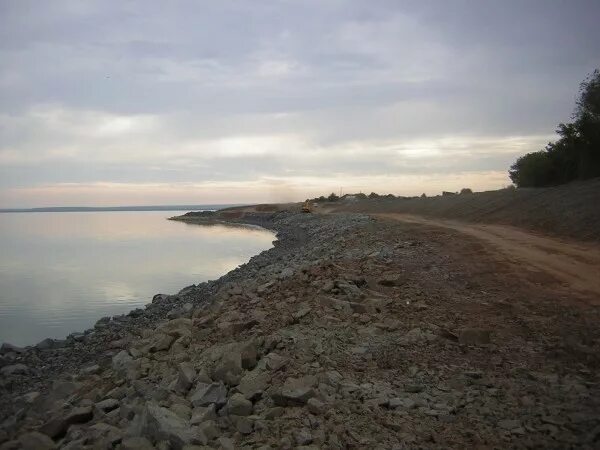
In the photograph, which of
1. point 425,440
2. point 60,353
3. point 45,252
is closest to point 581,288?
point 425,440

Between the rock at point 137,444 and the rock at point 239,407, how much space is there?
0.93 metres

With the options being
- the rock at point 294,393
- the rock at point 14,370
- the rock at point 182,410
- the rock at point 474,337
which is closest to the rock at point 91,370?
the rock at point 14,370

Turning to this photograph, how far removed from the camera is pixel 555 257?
1126cm

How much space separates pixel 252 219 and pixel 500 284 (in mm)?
70070

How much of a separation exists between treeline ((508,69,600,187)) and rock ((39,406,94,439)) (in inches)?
1099

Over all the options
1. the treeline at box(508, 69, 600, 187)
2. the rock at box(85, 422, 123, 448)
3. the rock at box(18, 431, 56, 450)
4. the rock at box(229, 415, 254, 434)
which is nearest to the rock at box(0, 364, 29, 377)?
the rock at box(18, 431, 56, 450)

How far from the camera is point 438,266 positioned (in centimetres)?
1129

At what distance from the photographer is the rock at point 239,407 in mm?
5160

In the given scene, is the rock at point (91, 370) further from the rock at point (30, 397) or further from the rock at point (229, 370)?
the rock at point (229, 370)

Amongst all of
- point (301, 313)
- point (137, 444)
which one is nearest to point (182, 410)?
point (137, 444)

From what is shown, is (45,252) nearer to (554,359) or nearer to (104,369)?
(104,369)

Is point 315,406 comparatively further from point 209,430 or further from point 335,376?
point 209,430

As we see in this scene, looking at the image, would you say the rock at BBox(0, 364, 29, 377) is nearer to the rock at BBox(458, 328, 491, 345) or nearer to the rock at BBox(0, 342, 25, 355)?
the rock at BBox(0, 342, 25, 355)

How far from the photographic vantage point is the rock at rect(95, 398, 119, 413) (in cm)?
650
